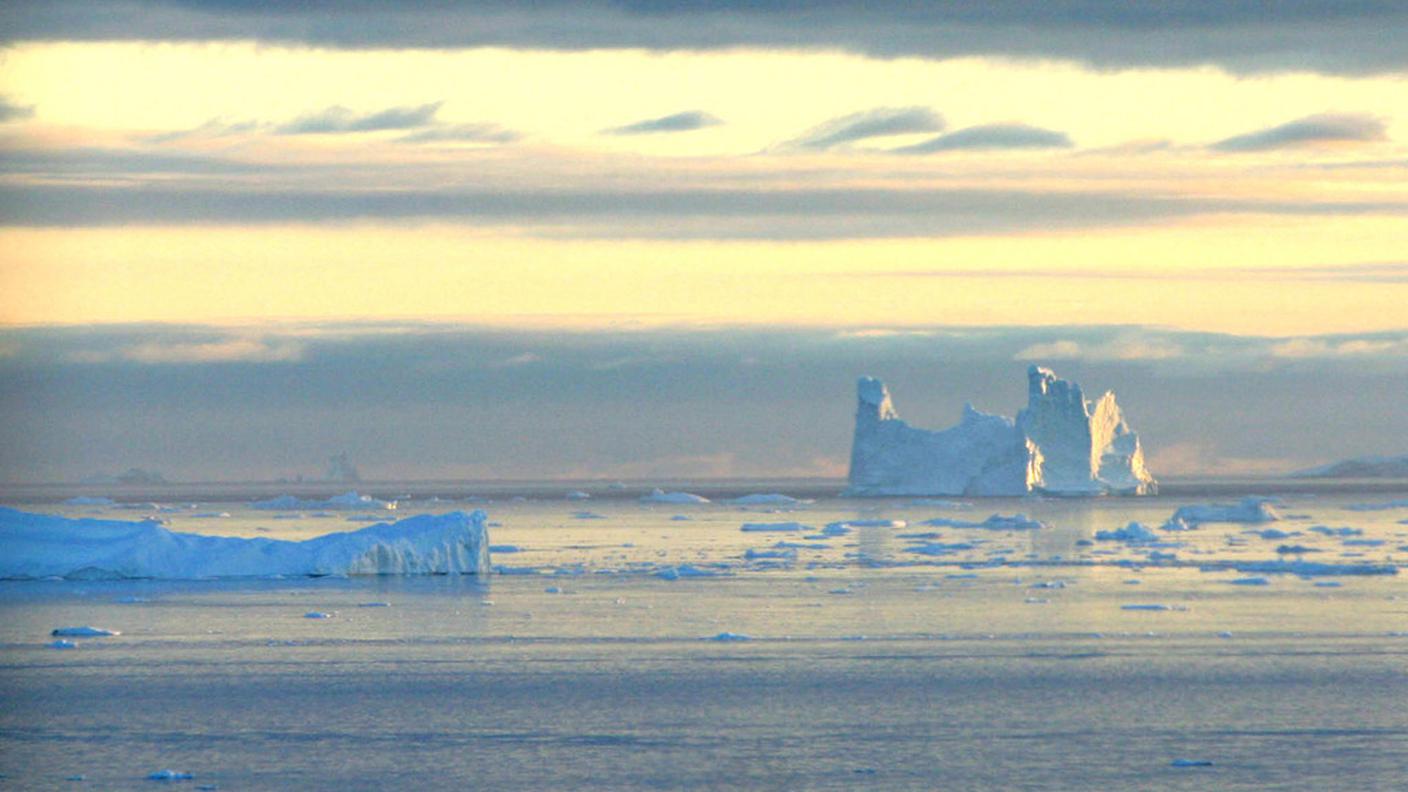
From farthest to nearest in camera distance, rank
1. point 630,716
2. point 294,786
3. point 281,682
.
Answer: point 281,682 → point 630,716 → point 294,786

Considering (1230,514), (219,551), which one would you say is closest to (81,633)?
(219,551)

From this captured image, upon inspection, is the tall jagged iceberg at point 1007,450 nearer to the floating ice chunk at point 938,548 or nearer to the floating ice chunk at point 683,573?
the floating ice chunk at point 938,548

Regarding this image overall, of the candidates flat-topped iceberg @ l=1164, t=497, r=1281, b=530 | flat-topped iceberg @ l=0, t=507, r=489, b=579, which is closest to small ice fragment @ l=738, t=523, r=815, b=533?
flat-topped iceberg @ l=1164, t=497, r=1281, b=530

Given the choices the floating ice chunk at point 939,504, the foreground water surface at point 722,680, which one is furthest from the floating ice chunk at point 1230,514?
the foreground water surface at point 722,680

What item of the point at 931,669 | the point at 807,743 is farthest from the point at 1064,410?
the point at 807,743

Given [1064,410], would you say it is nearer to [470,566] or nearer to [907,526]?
[907,526]

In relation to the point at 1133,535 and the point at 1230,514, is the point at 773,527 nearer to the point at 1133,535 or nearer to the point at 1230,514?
the point at 1230,514
